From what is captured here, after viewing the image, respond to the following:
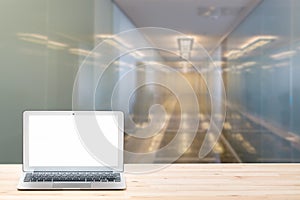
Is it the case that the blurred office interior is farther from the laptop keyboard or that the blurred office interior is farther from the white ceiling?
the laptop keyboard

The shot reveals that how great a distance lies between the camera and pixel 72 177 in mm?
1272

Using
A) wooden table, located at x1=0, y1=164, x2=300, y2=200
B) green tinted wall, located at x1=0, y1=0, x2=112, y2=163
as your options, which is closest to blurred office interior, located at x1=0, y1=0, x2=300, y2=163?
green tinted wall, located at x1=0, y1=0, x2=112, y2=163

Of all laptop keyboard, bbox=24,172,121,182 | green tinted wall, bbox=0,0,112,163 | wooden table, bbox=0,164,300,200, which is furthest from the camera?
green tinted wall, bbox=0,0,112,163

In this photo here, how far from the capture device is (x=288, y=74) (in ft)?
6.23

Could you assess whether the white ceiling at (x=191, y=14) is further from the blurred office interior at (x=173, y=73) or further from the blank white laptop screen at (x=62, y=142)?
the blank white laptop screen at (x=62, y=142)

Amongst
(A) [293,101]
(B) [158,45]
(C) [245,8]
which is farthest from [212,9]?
(A) [293,101]

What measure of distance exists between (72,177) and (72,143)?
14cm

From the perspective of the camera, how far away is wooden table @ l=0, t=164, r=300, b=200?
1141mm

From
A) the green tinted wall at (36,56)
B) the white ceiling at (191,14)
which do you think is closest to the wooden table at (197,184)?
the green tinted wall at (36,56)

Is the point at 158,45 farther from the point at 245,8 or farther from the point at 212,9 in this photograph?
the point at 245,8

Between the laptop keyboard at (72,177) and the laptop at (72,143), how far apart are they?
14 mm

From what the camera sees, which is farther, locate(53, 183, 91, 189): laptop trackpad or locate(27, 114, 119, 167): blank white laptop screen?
locate(27, 114, 119, 167): blank white laptop screen

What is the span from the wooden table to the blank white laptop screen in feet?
0.37

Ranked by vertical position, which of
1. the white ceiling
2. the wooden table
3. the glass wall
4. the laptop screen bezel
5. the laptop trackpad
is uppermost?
the white ceiling
